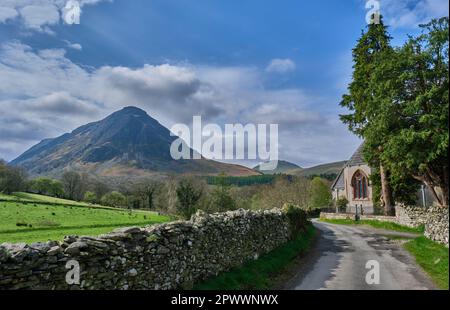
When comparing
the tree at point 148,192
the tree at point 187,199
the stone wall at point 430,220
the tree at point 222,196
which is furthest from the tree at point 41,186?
the stone wall at point 430,220

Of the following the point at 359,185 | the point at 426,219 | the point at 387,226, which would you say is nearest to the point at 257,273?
the point at 426,219

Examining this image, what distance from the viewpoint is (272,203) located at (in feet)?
250

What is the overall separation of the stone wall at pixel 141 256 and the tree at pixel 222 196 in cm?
4834

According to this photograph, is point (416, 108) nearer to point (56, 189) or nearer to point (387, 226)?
point (387, 226)

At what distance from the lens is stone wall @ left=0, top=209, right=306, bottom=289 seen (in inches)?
293

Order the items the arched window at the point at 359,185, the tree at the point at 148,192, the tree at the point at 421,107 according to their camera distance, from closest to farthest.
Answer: the tree at the point at 421,107, the arched window at the point at 359,185, the tree at the point at 148,192

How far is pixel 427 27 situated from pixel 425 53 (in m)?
2.17

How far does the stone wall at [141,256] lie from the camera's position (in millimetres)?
7434

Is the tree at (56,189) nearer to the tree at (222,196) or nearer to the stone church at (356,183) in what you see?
the tree at (222,196)

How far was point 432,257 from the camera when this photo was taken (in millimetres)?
17672

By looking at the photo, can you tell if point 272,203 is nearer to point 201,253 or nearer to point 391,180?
point 391,180

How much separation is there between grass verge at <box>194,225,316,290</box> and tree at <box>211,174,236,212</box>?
146 ft

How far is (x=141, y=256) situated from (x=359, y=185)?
60.7 meters
